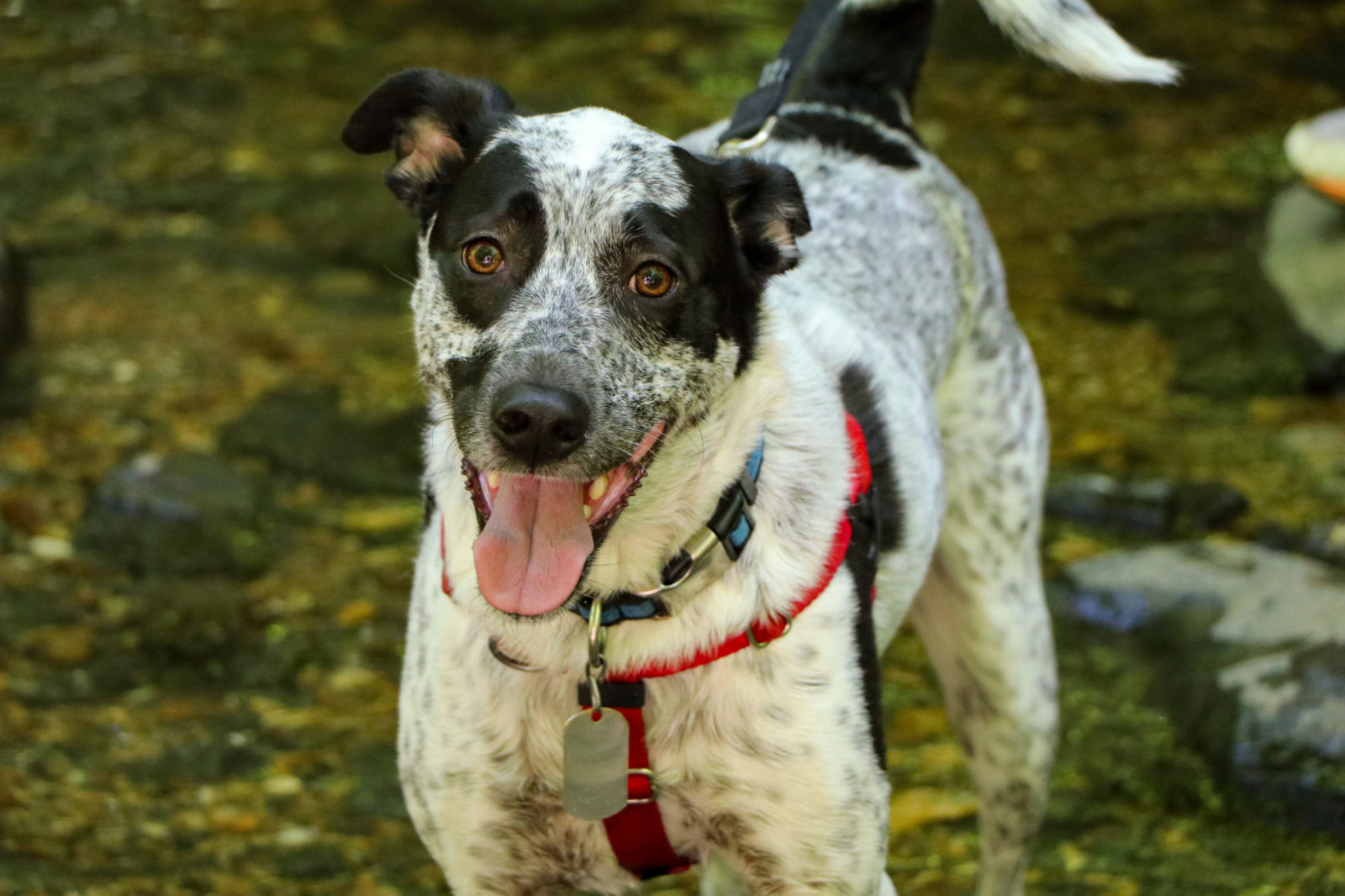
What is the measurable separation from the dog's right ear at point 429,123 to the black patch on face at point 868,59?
1138 mm

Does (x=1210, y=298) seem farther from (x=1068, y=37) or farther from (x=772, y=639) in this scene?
(x=772, y=639)

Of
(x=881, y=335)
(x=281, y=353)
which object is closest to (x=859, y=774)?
(x=881, y=335)

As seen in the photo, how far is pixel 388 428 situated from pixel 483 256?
361 cm

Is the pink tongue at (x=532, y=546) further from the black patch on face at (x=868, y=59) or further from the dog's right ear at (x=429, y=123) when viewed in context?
the black patch on face at (x=868, y=59)

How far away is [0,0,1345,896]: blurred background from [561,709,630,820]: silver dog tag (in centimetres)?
138

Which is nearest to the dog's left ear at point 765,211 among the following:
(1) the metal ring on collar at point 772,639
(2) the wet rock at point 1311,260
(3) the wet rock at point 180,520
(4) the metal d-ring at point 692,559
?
(4) the metal d-ring at point 692,559

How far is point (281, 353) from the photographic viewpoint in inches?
269

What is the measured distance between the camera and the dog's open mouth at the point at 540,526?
2529mm

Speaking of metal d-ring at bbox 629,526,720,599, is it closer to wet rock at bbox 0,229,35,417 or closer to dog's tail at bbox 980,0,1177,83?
dog's tail at bbox 980,0,1177,83

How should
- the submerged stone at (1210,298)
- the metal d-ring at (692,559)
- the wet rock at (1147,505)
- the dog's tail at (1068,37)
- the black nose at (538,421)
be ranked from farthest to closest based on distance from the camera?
the submerged stone at (1210,298)
the wet rock at (1147,505)
the dog's tail at (1068,37)
the metal d-ring at (692,559)
the black nose at (538,421)

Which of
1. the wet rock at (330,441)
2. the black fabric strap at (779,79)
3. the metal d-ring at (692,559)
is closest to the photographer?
the metal d-ring at (692,559)

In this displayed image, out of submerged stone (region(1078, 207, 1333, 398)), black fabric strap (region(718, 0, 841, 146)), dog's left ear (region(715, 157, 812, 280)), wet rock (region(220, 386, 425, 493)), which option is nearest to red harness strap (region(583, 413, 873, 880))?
dog's left ear (region(715, 157, 812, 280))

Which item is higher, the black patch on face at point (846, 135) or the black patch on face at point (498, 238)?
the black patch on face at point (498, 238)

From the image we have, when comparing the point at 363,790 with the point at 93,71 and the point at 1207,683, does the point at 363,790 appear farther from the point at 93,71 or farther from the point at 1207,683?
the point at 93,71
